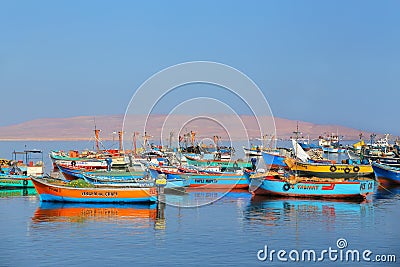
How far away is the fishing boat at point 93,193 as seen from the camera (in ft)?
127

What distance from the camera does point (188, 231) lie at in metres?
30.3

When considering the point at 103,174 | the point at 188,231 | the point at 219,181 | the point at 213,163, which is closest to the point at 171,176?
the point at 219,181

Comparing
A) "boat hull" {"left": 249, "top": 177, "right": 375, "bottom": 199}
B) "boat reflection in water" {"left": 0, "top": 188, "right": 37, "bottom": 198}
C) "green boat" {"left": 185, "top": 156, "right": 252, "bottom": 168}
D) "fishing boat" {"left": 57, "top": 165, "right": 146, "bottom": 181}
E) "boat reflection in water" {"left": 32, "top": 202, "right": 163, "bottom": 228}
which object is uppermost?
"green boat" {"left": 185, "top": 156, "right": 252, "bottom": 168}

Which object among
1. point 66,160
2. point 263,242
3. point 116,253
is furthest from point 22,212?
point 66,160

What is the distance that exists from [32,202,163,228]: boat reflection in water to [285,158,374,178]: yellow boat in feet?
55.2

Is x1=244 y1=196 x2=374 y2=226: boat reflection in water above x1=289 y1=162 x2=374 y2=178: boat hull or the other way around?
the other way around

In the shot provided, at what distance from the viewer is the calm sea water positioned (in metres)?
25.2

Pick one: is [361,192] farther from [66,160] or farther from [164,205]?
[66,160]

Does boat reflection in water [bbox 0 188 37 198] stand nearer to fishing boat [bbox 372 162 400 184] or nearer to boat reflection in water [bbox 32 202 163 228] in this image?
boat reflection in water [bbox 32 202 163 228]

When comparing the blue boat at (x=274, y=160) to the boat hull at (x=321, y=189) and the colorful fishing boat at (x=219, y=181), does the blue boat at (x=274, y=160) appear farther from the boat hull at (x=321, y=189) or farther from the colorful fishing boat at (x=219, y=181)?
the boat hull at (x=321, y=189)

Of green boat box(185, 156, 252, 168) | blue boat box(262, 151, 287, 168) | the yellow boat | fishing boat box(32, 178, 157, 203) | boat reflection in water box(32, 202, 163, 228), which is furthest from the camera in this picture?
green boat box(185, 156, 252, 168)

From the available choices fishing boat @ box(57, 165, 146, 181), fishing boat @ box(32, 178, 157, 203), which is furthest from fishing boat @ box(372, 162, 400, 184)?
fishing boat @ box(32, 178, 157, 203)

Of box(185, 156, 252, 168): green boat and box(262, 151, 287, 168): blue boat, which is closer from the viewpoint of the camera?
box(262, 151, 287, 168): blue boat

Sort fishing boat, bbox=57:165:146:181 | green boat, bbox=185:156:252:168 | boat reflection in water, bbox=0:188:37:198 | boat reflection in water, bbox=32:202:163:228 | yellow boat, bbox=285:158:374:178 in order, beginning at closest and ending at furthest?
1. boat reflection in water, bbox=32:202:163:228
2. boat reflection in water, bbox=0:188:37:198
3. fishing boat, bbox=57:165:146:181
4. yellow boat, bbox=285:158:374:178
5. green boat, bbox=185:156:252:168
